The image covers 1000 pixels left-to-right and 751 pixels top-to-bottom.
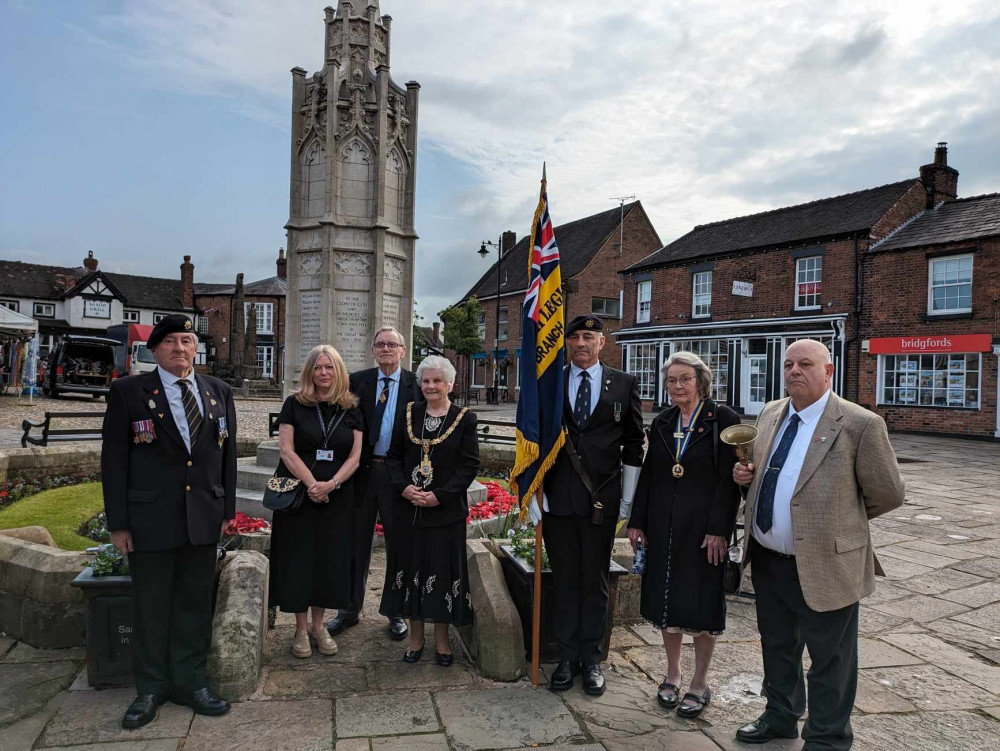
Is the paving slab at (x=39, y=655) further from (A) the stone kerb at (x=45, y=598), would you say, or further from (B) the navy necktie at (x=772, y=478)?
(B) the navy necktie at (x=772, y=478)

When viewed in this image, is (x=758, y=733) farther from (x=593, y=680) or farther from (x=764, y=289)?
(x=764, y=289)

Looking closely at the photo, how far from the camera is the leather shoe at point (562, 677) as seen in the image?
12.6 feet

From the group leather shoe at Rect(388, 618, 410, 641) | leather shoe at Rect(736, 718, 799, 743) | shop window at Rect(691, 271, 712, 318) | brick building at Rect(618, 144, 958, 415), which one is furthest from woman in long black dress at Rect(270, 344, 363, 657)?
shop window at Rect(691, 271, 712, 318)

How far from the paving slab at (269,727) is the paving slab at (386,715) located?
0.08 m

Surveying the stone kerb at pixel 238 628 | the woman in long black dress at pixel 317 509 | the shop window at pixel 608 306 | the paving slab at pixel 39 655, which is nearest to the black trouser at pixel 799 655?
the woman in long black dress at pixel 317 509

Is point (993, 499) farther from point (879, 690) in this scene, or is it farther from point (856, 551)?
point (856, 551)

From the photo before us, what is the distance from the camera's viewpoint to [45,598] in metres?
4.13

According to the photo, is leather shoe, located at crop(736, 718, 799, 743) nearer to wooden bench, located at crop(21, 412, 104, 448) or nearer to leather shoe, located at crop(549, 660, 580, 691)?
leather shoe, located at crop(549, 660, 580, 691)

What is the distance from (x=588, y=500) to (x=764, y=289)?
869 inches

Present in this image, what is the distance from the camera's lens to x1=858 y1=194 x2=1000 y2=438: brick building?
18.4 metres

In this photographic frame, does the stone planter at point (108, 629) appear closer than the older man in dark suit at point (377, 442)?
Yes

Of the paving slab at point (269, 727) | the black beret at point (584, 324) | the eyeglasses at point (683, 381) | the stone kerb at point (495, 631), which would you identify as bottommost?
the paving slab at point (269, 727)

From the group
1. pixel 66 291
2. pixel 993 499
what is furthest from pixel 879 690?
pixel 66 291

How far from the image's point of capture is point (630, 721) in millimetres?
3508
